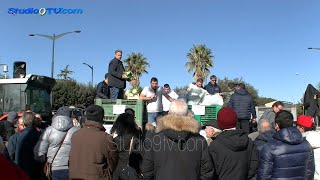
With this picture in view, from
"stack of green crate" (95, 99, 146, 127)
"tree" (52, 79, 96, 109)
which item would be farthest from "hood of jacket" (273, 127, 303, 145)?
"tree" (52, 79, 96, 109)

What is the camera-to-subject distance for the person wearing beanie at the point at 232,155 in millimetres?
4551

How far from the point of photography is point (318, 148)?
18.9 ft

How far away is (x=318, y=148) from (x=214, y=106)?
3.83m

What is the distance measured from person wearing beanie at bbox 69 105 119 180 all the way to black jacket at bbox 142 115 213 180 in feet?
1.98

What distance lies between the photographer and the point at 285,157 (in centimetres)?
459

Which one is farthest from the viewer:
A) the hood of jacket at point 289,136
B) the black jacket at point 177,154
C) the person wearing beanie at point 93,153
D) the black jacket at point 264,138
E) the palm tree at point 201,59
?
the palm tree at point 201,59

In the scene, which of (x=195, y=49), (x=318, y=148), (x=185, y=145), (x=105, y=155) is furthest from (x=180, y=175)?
(x=195, y=49)

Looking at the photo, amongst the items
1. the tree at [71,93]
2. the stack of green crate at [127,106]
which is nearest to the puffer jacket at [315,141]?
the stack of green crate at [127,106]

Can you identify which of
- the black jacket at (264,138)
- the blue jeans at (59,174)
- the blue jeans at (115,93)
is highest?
the blue jeans at (115,93)

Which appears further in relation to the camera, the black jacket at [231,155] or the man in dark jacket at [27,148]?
the man in dark jacket at [27,148]

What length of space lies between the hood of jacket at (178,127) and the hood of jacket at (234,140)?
35 centimetres

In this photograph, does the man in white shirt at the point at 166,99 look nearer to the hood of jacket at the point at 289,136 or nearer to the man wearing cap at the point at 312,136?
the man wearing cap at the point at 312,136

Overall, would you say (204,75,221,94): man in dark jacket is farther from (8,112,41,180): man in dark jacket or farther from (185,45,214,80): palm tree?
(185,45,214,80): palm tree

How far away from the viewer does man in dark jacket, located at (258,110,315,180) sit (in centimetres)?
458
